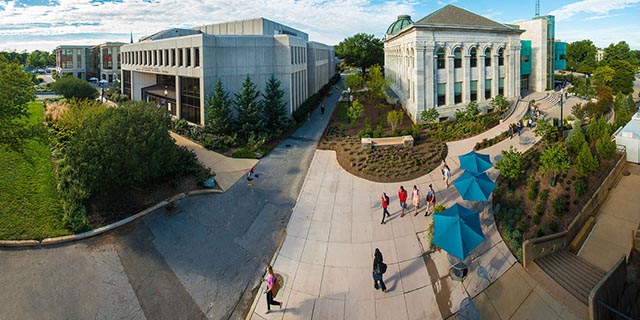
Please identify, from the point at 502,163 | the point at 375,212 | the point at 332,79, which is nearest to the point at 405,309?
the point at 375,212

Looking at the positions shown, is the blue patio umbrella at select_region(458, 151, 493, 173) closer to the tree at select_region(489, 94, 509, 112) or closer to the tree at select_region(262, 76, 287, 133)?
the tree at select_region(262, 76, 287, 133)

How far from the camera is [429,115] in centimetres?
3500

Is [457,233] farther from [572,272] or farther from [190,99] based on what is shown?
[190,99]

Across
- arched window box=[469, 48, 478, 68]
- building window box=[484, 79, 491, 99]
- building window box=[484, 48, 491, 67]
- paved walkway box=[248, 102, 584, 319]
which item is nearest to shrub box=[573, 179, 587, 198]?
paved walkway box=[248, 102, 584, 319]

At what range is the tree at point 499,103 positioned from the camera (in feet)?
124

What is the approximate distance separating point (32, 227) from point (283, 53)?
1035 inches

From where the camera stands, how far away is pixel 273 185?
24.0m

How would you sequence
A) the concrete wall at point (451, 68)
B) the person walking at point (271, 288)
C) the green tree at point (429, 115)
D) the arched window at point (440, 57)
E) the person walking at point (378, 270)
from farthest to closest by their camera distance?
the arched window at point (440, 57)
the concrete wall at point (451, 68)
the green tree at point (429, 115)
the person walking at point (378, 270)
the person walking at point (271, 288)

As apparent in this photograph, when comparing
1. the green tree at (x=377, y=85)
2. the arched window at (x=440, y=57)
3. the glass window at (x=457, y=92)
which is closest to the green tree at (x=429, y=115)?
the glass window at (x=457, y=92)

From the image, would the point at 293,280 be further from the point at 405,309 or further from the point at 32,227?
the point at 32,227

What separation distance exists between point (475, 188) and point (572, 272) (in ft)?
17.3

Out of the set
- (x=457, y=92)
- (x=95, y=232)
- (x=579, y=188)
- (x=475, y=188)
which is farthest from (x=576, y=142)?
(x=95, y=232)

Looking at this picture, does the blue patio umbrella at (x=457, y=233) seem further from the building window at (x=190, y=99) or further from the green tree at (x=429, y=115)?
the building window at (x=190, y=99)

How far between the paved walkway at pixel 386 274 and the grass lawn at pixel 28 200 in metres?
12.2
